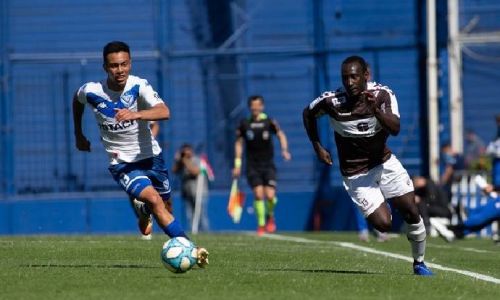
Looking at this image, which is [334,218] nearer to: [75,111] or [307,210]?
[307,210]

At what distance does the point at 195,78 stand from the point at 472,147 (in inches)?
260

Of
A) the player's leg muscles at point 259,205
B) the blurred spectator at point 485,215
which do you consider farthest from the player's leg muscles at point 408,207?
the player's leg muscles at point 259,205

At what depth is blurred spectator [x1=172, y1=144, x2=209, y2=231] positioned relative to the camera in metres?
29.6

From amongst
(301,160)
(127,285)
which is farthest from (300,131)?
(127,285)

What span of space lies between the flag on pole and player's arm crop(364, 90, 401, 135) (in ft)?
54.3

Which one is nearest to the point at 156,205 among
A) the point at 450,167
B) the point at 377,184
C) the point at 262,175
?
the point at 377,184

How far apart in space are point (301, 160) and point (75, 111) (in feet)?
59.4

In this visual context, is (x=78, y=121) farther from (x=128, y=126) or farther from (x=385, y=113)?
(x=385, y=113)

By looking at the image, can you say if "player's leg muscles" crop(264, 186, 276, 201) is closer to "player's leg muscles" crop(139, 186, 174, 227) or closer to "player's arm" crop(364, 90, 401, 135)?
"player's leg muscles" crop(139, 186, 174, 227)

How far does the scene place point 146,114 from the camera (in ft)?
39.8

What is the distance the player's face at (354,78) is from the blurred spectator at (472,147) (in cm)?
1833

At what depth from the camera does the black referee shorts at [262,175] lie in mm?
24188

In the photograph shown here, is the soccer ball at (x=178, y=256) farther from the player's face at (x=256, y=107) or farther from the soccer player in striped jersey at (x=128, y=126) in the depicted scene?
the player's face at (x=256, y=107)

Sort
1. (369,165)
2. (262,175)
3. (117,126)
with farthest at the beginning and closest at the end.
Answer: (262,175)
(117,126)
(369,165)
